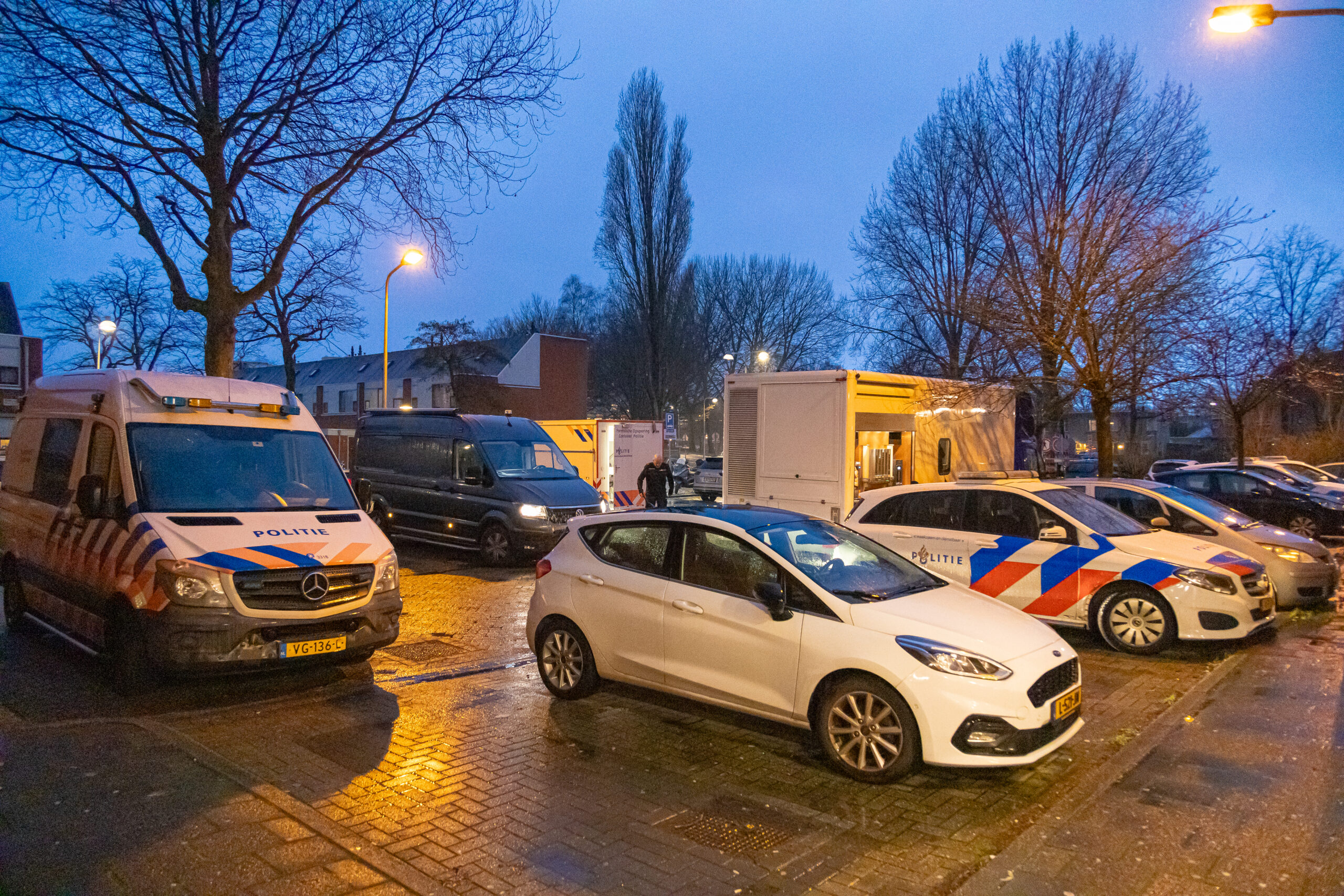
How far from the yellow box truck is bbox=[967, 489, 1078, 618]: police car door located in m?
12.8

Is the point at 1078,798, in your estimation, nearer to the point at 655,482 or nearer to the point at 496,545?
the point at 496,545

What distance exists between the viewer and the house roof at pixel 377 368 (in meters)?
51.8

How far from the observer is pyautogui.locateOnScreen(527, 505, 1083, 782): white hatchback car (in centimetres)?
483

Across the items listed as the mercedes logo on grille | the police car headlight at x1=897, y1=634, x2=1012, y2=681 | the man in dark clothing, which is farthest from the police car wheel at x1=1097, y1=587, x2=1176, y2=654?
the man in dark clothing

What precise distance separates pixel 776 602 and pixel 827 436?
6.56 metres

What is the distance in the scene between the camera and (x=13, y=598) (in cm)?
853

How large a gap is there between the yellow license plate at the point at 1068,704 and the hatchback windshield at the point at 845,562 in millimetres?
1086

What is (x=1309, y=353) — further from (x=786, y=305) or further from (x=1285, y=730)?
(x=786, y=305)

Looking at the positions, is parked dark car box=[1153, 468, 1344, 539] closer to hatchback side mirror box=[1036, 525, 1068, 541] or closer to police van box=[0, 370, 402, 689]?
hatchback side mirror box=[1036, 525, 1068, 541]

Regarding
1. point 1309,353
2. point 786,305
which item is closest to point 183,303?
point 1309,353

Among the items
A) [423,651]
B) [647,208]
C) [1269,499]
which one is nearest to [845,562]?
[423,651]

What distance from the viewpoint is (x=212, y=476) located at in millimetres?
7086

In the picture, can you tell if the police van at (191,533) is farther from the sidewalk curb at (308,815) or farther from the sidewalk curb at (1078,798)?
the sidewalk curb at (1078,798)

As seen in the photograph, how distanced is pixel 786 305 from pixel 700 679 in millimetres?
50404
